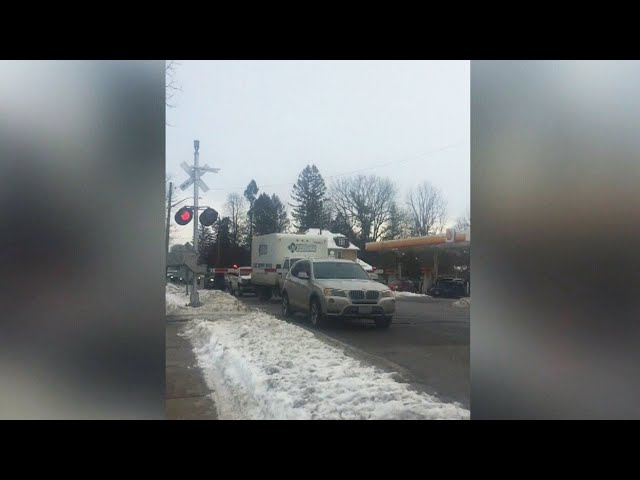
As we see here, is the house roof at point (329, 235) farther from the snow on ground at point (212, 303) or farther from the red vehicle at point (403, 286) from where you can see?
the snow on ground at point (212, 303)

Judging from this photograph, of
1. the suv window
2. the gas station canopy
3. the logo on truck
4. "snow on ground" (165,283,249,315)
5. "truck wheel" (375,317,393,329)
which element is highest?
the gas station canopy

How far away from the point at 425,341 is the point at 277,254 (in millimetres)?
2768

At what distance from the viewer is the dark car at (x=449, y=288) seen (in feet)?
17.6

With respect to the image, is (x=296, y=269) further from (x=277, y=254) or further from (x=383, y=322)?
(x=383, y=322)

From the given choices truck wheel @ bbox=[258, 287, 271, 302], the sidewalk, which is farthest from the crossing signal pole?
truck wheel @ bbox=[258, 287, 271, 302]

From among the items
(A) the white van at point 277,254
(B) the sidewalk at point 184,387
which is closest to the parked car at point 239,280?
(A) the white van at point 277,254

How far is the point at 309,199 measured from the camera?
6332mm

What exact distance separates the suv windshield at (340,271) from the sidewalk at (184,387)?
98.1 inches

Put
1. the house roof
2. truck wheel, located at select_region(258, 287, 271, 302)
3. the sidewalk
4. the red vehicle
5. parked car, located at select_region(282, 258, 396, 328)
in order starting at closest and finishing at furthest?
1. the sidewalk
2. the house roof
3. the red vehicle
4. parked car, located at select_region(282, 258, 396, 328)
5. truck wheel, located at select_region(258, 287, 271, 302)

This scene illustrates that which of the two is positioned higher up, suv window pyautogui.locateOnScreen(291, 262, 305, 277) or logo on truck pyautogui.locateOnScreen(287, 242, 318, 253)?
logo on truck pyautogui.locateOnScreen(287, 242, 318, 253)

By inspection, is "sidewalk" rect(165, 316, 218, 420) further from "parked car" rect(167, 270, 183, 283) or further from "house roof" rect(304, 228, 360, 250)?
"house roof" rect(304, 228, 360, 250)

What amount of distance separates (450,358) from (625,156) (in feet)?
9.71

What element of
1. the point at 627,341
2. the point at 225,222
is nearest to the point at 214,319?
the point at 225,222

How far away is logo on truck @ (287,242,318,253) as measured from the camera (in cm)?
755
